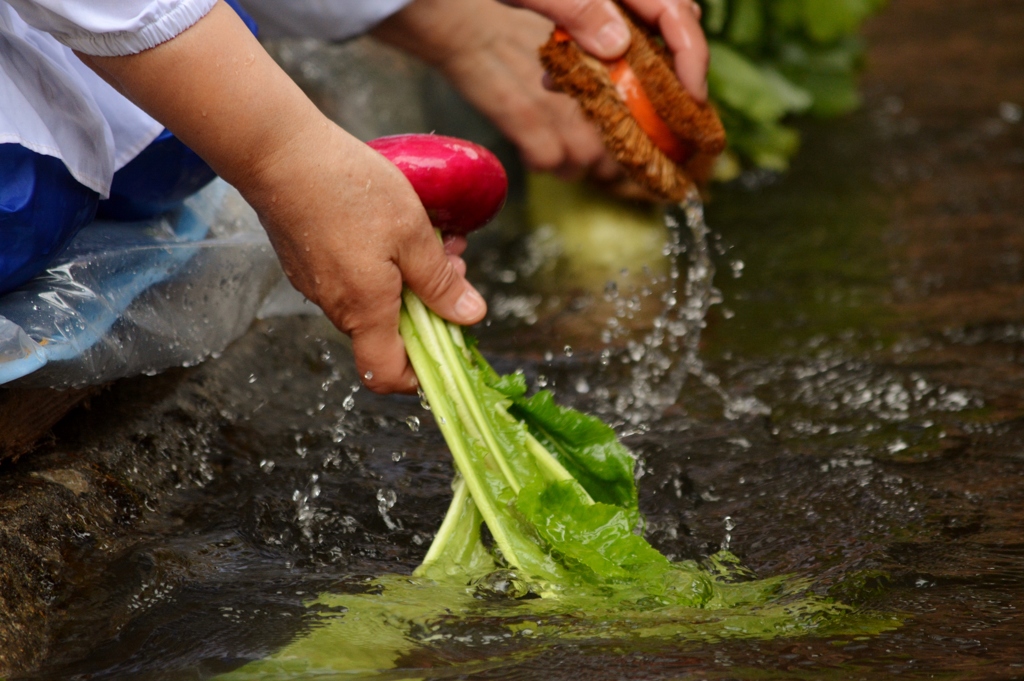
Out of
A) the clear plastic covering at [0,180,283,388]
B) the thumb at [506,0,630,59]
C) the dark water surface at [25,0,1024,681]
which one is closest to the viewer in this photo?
the dark water surface at [25,0,1024,681]

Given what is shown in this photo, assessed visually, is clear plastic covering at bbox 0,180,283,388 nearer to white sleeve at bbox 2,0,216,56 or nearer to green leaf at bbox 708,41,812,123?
white sleeve at bbox 2,0,216,56

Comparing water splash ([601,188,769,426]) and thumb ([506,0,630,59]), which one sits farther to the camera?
water splash ([601,188,769,426])

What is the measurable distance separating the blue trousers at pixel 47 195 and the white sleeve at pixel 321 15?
0.31 m

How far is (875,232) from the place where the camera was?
10.2 feet

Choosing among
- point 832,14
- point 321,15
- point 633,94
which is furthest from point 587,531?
point 832,14

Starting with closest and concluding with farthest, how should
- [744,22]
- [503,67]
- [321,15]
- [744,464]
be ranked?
[744,464] → [321,15] → [503,67] → [744,22]

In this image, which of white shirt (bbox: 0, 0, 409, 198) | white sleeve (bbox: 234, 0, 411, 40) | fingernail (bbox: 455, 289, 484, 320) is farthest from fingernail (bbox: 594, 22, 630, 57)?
white shirt (bbox: 0, 0, 409, 198)

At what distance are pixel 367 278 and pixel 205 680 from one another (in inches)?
21.4

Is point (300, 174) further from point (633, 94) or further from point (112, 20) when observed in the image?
point (633, 94)

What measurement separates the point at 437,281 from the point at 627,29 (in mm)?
640

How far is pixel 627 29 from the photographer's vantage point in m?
1.83

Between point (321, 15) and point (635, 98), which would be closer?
point (635, 98)

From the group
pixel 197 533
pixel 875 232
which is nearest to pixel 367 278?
pixel 197 533

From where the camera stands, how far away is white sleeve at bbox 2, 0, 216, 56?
117 cm
